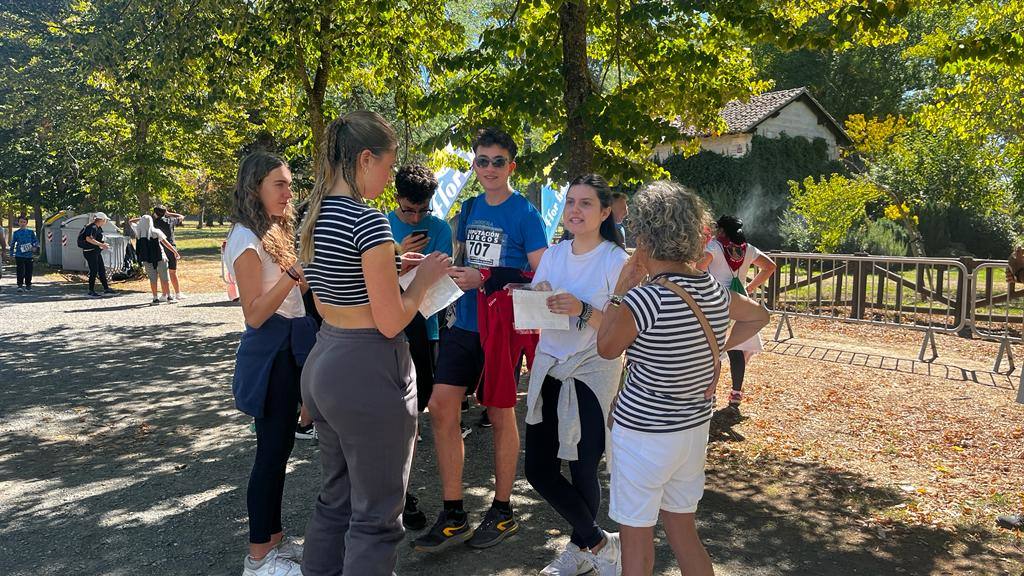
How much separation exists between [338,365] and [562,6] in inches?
205

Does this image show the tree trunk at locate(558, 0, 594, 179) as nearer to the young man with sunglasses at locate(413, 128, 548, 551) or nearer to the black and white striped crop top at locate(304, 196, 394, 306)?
the young man with sunglasses at locate(413, 128, 548, 551)

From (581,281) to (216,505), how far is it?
9.15ft

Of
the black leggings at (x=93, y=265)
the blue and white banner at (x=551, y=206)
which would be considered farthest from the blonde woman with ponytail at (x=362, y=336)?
the black leggings at (x=93, y=265)

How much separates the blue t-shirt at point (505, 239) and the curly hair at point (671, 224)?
1188mm

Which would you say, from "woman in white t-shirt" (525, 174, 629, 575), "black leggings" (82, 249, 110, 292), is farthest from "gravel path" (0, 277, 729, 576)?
"black leggings" (82, 249, 110, 292)

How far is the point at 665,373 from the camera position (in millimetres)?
2869

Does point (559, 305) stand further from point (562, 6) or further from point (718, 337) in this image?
point (562, 6)

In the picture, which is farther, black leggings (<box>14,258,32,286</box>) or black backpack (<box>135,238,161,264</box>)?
black leggings (<box>14,258,32,286</box>)

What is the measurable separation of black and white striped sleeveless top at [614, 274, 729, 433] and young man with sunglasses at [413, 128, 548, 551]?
1.12 meters

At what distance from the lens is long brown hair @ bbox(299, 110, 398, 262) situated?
9.07 ft

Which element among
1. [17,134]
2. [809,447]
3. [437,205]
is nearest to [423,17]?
[437,205]

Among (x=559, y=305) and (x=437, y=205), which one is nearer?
(x=559, y=305)

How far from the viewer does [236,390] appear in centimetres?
348

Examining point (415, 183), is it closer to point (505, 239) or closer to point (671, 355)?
point (505, 239)
